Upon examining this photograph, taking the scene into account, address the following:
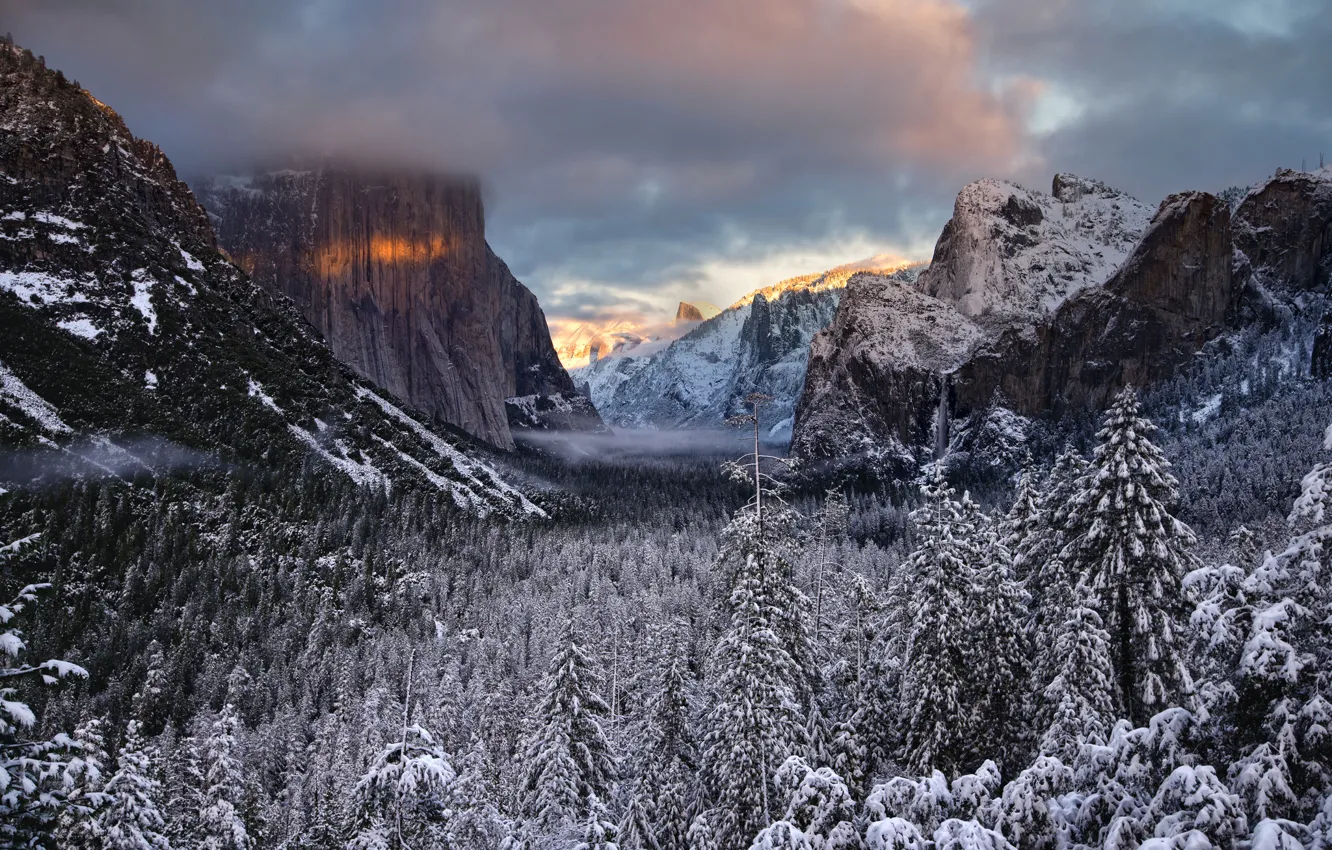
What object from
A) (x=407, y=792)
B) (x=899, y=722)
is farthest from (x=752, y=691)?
(x=407, y=792)

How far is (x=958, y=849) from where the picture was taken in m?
11.6

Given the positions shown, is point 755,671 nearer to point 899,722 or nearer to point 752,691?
point 752,691

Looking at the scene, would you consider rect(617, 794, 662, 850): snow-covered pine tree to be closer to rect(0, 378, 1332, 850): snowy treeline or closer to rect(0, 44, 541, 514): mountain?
rect(0, 378, 1332, 850): snowy treeline

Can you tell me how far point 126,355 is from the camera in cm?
15475

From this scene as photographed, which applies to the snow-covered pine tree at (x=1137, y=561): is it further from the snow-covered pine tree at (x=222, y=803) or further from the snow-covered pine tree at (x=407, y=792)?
the snow-covered pine tree at (x=222, y=803)

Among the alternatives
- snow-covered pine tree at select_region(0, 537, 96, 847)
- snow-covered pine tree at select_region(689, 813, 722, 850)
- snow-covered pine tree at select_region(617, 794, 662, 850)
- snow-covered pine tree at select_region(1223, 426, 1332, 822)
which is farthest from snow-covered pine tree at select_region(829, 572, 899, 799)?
snow-covered pine tree at select_region(0, 537, 96, 847)

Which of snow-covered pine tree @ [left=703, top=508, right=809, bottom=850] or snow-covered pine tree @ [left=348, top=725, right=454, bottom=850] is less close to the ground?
snow-covered pine tree @ [left=703, top=508, right=809, bottom=850]

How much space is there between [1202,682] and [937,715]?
12189 mm

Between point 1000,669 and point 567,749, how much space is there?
14173 millimetres

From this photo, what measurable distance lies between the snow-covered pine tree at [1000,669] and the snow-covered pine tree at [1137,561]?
115 inches

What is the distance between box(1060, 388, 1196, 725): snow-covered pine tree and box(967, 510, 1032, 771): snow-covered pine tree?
2.91 meters

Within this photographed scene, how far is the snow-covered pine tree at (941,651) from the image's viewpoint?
75.7 feet

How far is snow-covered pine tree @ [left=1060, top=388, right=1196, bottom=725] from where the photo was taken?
66.0 ft

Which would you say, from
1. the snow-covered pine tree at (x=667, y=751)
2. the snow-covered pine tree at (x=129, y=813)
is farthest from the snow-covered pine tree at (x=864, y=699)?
the snow-covered pine tree at (x=129, y=813)
